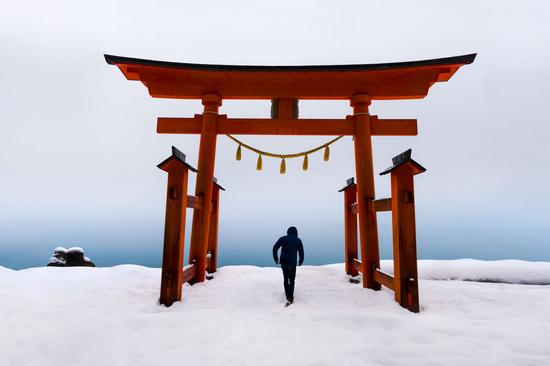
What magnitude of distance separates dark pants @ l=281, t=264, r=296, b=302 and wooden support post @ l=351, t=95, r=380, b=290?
1554 mm

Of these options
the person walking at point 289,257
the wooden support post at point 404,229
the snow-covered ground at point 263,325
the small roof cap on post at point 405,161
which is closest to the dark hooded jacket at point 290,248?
the person walking at point 289,257

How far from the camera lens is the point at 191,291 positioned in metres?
5.12

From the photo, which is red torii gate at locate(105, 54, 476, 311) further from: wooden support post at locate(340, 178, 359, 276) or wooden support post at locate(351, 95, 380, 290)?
wooden support post at locate(340, 178, 359, 276)

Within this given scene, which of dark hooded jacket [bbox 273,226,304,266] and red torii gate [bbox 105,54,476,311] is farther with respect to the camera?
red torii gate [bbox 105,54,476,311]

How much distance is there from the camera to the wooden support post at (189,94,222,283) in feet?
19.5

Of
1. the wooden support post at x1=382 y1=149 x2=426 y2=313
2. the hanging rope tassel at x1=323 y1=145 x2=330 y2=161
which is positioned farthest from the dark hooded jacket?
the hanging rope tassel at x1=323 y1=145 x2=330 y2=161

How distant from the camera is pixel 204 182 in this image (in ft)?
20.3

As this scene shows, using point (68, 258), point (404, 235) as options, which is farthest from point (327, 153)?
point (68, 258)

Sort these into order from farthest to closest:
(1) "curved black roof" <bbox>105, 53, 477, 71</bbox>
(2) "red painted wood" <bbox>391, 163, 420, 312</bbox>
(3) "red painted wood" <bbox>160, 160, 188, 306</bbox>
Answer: (1) "curved black roof" <bbox>105, 53, 477, 71</bbox>
(3) "red painted wood" <bbox>160, 160, 188, 306</bbox>
(2) "red painted wood" <bbox>391, 163, 420, 312</bbox>

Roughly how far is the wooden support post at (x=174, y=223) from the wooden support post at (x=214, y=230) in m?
2.43

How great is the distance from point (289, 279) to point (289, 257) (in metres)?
0.39

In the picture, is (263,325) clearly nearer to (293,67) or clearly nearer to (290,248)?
(290,248)

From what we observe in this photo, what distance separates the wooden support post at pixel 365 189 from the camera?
561cm

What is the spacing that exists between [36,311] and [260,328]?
310 centimetres
